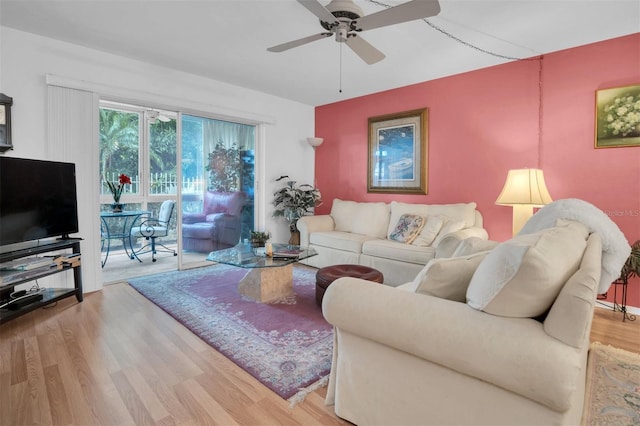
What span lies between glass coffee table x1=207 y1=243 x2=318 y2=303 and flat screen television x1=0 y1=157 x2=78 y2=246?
1372 millimetres

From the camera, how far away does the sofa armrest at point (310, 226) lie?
4570mm

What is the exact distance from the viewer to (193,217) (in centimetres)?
454

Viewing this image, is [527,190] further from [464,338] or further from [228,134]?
[228,134]

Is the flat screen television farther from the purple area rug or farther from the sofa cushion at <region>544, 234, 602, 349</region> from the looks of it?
the sofa cushion at <region>544, 234, 602, 349</region>

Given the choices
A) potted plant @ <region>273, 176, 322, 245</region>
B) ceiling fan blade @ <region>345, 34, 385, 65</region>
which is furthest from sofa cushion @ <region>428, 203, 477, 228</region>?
ceiling fan blade @ <region>345, 34, 385, 65</region>

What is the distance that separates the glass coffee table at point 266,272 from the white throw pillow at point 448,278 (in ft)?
5.76

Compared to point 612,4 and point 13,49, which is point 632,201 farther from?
point 13,49

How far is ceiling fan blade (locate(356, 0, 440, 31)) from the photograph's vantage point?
72.5 inches

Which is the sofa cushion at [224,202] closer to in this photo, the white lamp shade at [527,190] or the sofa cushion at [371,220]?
the sofa cushion at [371,220]

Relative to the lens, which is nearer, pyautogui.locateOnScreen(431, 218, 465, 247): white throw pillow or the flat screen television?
the flat screen television

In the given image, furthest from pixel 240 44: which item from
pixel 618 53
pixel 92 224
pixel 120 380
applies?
pixel 618 53

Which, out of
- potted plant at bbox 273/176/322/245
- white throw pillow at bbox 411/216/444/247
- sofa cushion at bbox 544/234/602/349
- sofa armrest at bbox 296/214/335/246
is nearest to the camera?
sofa cushion at bbox 544/234/602/349

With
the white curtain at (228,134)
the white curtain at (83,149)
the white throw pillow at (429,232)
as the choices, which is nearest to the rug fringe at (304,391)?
the white throw pillow at (429,232)

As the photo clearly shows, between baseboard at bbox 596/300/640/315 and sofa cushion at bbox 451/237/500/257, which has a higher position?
sofa cushion at bbox 451/237/500/257
